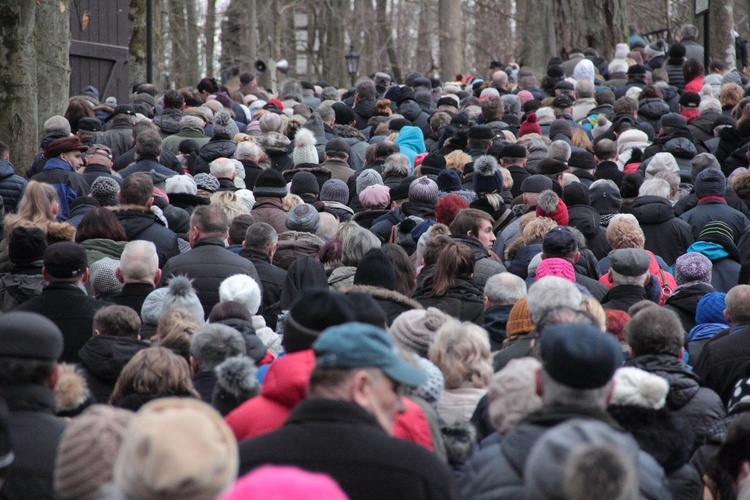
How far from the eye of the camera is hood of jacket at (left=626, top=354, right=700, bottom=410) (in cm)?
516

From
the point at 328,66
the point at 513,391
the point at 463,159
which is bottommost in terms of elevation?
the point at 513,391

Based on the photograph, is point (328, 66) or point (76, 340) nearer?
point (76, 340)

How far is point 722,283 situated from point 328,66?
3412 centimetres

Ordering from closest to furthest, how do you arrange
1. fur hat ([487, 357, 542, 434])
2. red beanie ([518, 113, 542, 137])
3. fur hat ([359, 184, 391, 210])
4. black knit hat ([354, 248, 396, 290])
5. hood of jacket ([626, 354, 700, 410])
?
fur hat ([487, 357, 542, 434]), hood of jacket ([626, 354, 700, 410]), black knit hat ([354, 248, 396, 290]), fur hat ([359, 184, 391, 210]), red beanie ([518, 113, 542, 137])

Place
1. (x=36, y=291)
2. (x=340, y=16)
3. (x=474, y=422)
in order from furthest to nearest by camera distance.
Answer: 1. (x=340, y=16)
2. (x=36, y=291)
3. (x=474, y=422)

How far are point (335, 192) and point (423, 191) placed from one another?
155 cm

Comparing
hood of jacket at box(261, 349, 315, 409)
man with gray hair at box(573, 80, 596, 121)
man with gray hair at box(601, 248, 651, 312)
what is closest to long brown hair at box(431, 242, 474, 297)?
man with gray hair at box(601, 248, 651, 312)

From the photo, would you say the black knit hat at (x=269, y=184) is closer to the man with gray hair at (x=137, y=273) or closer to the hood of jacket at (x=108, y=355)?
the man with gray hair at (x=137, y=273)

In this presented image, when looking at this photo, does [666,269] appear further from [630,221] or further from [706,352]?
[706,352]

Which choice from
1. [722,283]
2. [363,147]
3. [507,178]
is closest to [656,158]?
[507,178]

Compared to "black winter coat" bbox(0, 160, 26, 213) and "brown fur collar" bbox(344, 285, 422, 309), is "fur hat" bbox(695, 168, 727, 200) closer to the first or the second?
"brown fur collar" bbox(344, 285, 422, 309)

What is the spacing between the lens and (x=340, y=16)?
130 ft

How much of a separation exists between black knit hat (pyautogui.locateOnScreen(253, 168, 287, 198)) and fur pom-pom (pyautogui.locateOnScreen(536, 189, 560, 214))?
2.15 m

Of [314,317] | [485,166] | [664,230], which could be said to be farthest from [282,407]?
[664,230]
